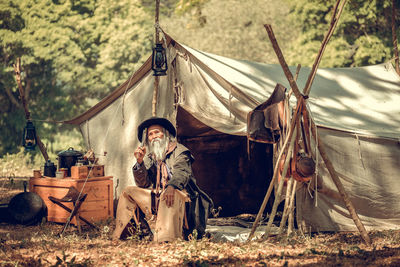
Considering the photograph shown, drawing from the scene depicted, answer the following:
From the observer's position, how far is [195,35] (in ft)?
74.2

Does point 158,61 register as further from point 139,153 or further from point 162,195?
point 162,195

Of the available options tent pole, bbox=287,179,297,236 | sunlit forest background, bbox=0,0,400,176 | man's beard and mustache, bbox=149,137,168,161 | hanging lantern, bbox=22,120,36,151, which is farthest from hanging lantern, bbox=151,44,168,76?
sunlit forest background, bbox=0,0,400,176

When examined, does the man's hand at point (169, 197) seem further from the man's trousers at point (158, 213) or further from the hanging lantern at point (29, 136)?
the hanging lantern at point (29, 136)

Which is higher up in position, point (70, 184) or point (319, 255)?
point (70, 184)

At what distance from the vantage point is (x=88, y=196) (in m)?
A: 6.55

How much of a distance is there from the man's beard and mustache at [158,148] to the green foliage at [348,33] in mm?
10119

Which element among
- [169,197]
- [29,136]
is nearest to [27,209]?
[29,136]

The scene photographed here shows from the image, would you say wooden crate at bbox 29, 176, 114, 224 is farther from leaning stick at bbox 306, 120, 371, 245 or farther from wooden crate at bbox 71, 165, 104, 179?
Answer: leaning stick at bbox 306, 120, 371, 245

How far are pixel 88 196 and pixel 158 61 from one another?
5.95 ft

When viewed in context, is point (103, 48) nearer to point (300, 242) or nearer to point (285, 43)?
point (285, 43)

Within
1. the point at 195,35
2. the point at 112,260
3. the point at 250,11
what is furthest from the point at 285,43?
the point at 112,260

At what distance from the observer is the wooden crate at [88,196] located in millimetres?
6535

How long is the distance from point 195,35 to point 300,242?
18049 mm

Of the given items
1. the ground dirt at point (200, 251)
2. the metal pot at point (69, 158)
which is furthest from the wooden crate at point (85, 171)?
the ground dirt at point (200, 251)
